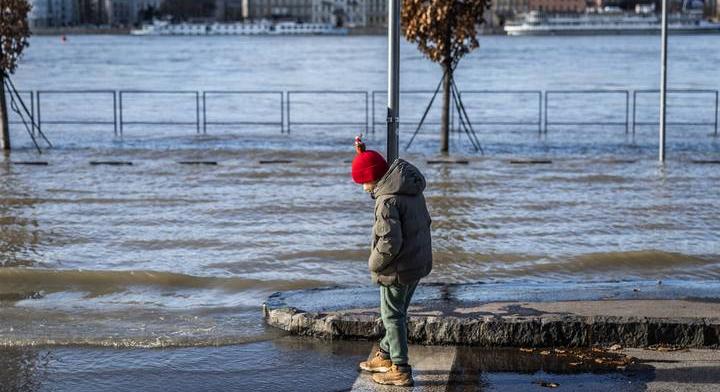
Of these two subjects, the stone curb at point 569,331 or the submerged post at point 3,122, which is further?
the submerged post at point 3,122

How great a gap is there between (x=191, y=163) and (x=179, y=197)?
5349 mm

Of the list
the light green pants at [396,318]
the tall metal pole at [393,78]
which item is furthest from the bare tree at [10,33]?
the light green pants at [396,318]

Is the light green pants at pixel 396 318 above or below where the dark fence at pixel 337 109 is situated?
above

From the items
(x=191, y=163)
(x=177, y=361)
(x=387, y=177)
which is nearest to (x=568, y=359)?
(x=387, y=177)

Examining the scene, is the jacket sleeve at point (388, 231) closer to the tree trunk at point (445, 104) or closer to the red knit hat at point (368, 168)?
the red knit hat at point (368, 168)

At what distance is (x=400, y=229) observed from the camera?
8.16 m

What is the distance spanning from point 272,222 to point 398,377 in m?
9.33

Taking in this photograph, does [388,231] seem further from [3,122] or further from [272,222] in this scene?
[3,122]

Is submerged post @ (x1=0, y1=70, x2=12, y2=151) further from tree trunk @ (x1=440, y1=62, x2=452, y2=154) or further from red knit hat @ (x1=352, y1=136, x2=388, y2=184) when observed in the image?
red knit hat @ (x1=352, y1=136, x2=388, y2=184)

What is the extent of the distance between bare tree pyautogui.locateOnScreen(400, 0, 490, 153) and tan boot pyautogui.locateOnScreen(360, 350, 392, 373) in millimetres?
17282

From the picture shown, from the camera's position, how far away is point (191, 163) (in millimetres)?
25656

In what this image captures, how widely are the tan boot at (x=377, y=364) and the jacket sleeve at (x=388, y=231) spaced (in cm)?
88

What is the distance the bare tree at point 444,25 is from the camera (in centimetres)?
2556

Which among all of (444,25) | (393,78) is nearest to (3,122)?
(444,25)
